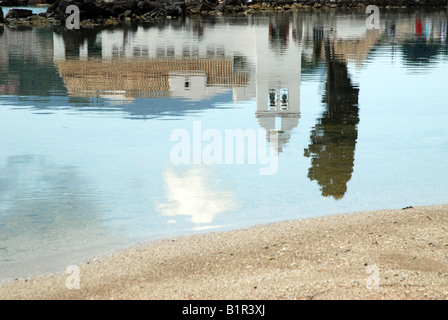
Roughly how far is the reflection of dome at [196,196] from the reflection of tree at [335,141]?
1509 millimetres

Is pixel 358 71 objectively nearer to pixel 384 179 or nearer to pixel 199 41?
pixel 384 179

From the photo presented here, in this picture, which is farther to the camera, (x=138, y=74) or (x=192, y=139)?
(x=138, y=74)

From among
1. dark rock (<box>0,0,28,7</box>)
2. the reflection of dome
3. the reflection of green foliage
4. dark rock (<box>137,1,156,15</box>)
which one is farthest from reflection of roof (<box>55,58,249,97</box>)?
dark rock (<box>0,0,28,7</box>)

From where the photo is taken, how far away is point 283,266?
602 centimetres

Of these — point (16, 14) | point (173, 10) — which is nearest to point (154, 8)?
point (173, 10)

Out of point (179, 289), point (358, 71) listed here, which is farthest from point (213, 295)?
point (358, 71)

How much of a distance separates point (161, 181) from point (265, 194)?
5.43ft

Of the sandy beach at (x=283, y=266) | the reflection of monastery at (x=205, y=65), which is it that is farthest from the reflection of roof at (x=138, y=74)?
the sandy beach at (x=283, y=266)

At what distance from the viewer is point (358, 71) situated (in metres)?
21.8

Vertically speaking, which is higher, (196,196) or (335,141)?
(335,141)

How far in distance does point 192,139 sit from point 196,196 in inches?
129

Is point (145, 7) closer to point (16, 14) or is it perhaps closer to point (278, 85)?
point (16, 14)

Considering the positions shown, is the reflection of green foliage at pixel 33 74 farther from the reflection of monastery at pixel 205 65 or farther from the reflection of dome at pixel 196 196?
the reflection of dome at pixel 196 196

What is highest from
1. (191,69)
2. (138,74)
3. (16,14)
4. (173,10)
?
(173,10)
